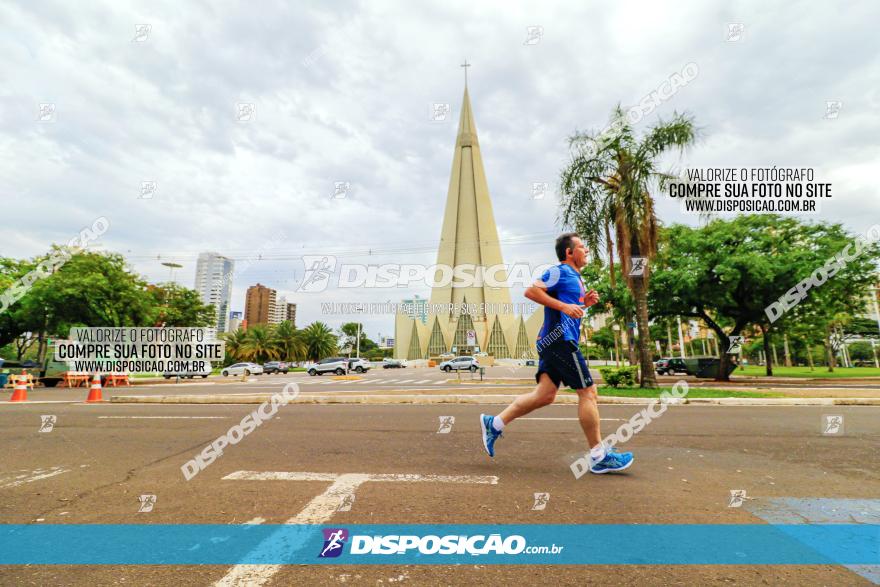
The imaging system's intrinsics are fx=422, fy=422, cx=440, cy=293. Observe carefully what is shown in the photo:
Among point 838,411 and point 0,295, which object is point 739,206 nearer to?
point 838,411

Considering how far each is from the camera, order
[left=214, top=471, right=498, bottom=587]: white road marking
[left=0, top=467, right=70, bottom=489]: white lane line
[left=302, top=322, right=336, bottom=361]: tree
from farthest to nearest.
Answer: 1. [left=302, top=322, right=336, bottom=361]: tree
2. [left=0, top=467, right=70, bottom=489]: white lane line
3. [left=214, top=471, right=498, bottom=587]: white road marking

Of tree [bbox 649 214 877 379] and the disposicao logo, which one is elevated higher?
tree [bbox 649 214 877 379]

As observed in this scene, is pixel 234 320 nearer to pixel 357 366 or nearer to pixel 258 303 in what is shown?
pixel 258 303

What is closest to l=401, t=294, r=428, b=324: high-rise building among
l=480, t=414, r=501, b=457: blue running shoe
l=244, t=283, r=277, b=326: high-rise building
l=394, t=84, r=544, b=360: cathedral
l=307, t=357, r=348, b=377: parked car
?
l=394, t=84, r=544, b=360: cathedral

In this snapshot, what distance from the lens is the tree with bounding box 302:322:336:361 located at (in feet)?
203

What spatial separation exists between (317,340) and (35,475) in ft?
198

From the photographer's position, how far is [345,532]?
2.51 metres

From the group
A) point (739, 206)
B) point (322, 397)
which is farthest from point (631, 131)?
point (322, 397)

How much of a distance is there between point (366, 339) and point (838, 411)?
390ft

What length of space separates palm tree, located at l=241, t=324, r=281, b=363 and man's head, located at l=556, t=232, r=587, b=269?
56.9 m

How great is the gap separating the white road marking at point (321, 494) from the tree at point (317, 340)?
6047cm

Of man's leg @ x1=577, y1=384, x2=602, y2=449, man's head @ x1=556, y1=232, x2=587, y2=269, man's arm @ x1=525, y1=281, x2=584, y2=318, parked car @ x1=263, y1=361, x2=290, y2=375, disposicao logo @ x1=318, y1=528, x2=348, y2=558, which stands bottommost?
parked car @ x1=263, y1=361, x2=290, y2=375

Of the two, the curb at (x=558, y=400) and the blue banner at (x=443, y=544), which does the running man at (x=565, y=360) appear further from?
the curb at (x=558, y=400)

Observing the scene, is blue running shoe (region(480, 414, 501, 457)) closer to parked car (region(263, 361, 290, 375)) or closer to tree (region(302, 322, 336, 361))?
parked car (region(263, 361, 290, 375))
